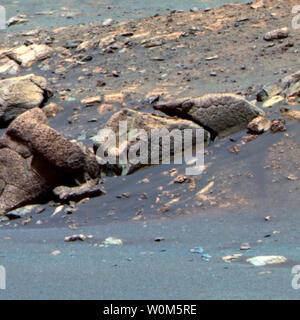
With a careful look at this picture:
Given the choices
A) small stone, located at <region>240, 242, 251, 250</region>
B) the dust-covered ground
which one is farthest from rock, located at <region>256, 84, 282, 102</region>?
small stone, located at <region>240, 242, 251, 250</region>

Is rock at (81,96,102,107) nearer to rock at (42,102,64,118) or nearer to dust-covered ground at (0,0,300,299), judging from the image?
dust-covered ground at (0,0,300,299)

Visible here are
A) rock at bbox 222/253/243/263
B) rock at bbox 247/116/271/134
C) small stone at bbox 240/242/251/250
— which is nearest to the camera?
rock at bbox 222/253/243/263

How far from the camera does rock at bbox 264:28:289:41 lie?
787cm

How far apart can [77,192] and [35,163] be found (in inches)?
20.0

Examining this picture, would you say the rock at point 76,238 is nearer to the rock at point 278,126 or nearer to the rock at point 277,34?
the rock at point 278,126

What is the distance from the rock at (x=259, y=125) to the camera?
515 centimetres

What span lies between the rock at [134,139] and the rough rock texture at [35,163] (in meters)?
0.21

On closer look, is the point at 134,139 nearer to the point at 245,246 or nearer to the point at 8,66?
the point at 245,246

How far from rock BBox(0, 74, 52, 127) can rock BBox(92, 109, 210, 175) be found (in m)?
1.79

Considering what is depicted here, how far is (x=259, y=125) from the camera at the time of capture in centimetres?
516

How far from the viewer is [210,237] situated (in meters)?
3.87

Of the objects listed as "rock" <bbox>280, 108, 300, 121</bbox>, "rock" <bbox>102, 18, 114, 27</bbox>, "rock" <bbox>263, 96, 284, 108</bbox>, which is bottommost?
"rock" <bbox>280, 108, 300, 121</bbox>

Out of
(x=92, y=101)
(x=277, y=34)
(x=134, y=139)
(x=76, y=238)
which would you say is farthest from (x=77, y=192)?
(x=277, y=34)
